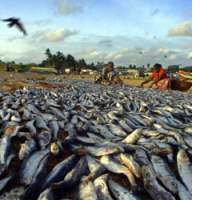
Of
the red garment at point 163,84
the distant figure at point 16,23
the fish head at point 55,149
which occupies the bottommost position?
the red garment at point 163,84

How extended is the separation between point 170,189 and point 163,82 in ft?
49.2

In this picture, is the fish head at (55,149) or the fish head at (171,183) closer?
the fish head at (171,183)

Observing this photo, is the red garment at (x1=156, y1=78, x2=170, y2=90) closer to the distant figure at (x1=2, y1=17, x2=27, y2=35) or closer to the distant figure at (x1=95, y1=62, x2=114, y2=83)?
the distant figure at (x1=95, y1=62, x2=114, y2=83)

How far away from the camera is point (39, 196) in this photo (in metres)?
2.99

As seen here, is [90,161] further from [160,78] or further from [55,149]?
[160,78]

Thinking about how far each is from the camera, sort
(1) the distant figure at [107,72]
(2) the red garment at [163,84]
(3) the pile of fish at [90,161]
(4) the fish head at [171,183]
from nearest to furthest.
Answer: (3) the pile of fish at [90,161]
(4) the fish head at [171,183]
(2) the red garment at [163,84]
(1) the distant figure at [107,72]

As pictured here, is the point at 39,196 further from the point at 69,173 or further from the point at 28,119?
the point at 28,119

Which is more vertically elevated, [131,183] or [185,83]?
[131,183]

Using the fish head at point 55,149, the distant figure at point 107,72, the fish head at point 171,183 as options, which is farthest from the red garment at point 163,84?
the fish head at point 171,183

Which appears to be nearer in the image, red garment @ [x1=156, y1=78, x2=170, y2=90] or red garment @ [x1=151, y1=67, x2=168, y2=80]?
red garment @ [x1=151, y1=67, x2=168, y2=80]

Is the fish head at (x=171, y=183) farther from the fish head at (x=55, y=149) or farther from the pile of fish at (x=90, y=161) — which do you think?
the fish head at (x=55, y=149)

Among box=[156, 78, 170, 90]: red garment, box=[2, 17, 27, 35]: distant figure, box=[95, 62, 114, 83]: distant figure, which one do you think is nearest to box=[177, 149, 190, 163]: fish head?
box=[2, 17, 27, 35]: distant figure

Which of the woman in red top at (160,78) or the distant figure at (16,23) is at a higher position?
the distant figure at (16,23)
